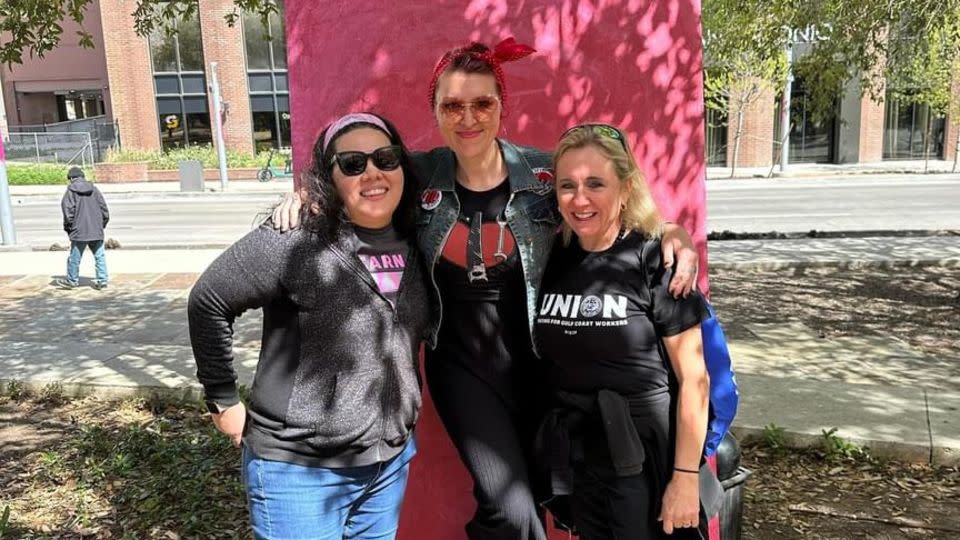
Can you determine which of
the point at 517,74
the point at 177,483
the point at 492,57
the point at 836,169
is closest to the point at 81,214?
the point at 177,483

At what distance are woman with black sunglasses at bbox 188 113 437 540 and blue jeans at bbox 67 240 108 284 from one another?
30.7 feet

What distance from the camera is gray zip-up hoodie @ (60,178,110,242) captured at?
1073cm

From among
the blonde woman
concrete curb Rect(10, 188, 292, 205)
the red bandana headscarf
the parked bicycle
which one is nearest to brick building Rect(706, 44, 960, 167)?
the parked bicycle

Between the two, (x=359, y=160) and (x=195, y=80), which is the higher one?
(x=195, y=80)

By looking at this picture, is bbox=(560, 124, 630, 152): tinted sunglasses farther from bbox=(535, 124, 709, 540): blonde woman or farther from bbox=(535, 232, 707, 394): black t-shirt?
bbox=(535, 232, 707, 394): black t-shirt

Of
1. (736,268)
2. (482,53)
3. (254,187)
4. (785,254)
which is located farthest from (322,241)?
(254,187)

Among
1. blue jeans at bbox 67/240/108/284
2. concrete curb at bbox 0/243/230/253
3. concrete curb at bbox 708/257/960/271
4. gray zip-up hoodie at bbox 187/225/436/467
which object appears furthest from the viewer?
concrete curb at bbox 0/243/230/253

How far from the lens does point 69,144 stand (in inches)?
1368

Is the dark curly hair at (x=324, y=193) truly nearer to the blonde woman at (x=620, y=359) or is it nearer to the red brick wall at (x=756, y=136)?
the blonde woman at (x=620, y=359)

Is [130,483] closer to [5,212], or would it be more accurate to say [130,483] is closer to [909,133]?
[5,212]

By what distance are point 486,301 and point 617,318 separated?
45 cm

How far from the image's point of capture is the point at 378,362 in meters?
2.13

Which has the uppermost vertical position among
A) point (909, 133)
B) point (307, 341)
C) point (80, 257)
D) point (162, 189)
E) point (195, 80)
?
point (195, 80)

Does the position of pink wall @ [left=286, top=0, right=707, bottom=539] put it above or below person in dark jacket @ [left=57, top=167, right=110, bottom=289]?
above
